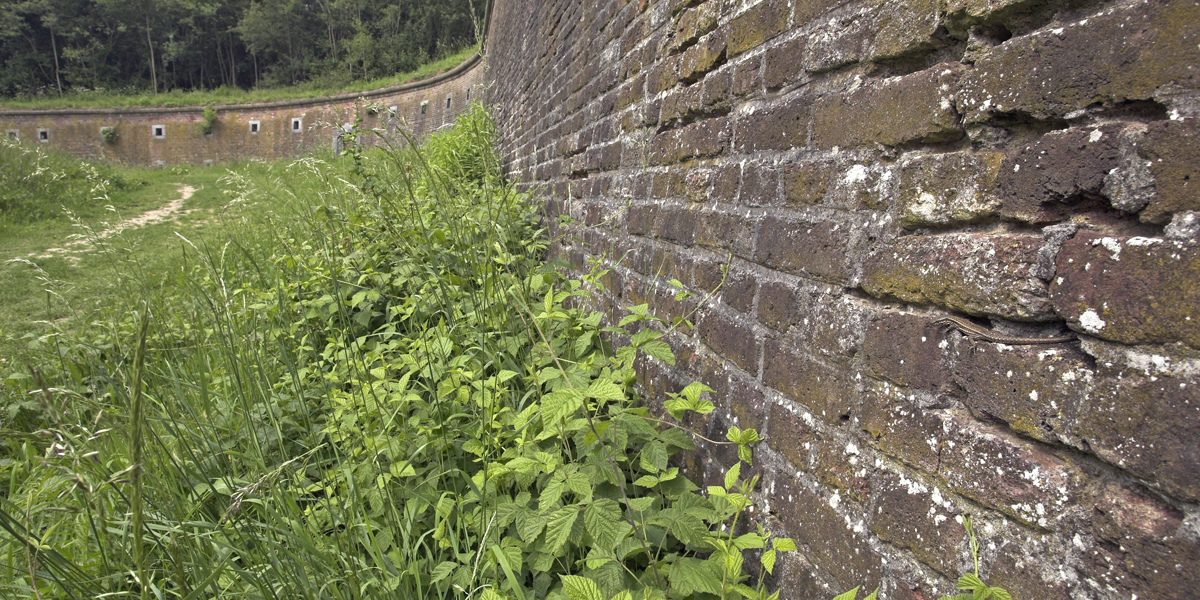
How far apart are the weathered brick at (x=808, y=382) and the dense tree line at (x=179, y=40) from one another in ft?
144

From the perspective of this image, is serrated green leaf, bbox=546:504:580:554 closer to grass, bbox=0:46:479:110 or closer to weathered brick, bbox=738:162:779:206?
weathered brick, bbox=738:162:779:206

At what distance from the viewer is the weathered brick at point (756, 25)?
1462mm

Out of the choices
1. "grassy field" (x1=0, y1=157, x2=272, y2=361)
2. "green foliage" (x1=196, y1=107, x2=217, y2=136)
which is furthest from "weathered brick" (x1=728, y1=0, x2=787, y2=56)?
"green foliage" (x1=196, y1=107, x2=217, y2=136)

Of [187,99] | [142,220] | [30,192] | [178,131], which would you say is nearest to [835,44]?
[142,220]

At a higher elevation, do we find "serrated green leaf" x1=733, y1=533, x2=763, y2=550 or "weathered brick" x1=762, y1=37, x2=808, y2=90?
"weathered brick" x1=762, y1=37, x2=808, y2=90

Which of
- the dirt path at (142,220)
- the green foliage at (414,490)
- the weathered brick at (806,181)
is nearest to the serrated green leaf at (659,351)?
the green foliage at (414,490)

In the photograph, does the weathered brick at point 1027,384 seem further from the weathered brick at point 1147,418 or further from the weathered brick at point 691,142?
the weathered brick at point 691,142

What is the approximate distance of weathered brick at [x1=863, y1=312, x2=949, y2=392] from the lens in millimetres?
976

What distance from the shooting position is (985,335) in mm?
884

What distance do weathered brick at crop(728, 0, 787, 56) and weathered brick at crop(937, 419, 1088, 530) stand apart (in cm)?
108

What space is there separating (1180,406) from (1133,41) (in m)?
0.46

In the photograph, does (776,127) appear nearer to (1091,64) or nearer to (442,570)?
(1091,64)

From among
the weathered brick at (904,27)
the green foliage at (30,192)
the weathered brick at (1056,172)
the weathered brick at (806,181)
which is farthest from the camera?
the green foliage at (30,192)

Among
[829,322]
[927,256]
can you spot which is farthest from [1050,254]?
[829,322]
